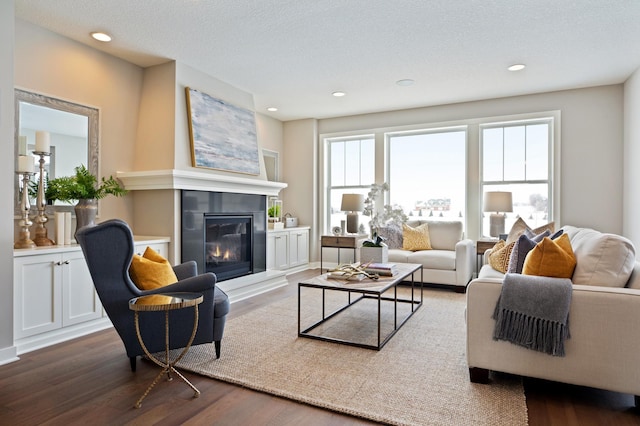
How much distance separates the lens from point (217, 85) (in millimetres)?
4684

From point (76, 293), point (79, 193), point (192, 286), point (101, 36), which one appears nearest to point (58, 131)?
point (79, 193)

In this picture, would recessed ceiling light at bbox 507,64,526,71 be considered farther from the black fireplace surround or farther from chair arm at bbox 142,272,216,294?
chair arm at bbox 142,272,216,294

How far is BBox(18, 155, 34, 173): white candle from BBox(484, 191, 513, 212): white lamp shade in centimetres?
494

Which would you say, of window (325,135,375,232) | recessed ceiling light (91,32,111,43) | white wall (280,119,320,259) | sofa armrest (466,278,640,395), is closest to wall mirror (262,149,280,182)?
white wall (280,119,320,259)

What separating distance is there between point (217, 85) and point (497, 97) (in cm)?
380

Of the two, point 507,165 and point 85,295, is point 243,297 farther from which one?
point 507,165

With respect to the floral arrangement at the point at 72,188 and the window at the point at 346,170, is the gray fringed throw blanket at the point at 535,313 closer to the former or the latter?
the floral arrangement at the point at 72,188

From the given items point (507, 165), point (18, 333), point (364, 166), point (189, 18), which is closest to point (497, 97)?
point (507, 165)

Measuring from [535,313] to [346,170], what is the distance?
4787mm

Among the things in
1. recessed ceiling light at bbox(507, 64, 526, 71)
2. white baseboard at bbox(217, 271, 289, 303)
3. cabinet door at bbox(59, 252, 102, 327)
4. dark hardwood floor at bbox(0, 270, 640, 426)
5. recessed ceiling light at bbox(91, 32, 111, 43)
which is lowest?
dark hardwood floor at bbox(0, 270, 640, 426)

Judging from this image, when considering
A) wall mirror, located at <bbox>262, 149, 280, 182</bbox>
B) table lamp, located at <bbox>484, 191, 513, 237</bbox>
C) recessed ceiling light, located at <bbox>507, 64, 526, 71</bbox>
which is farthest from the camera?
wall mirror, located at <bbox>262, 149, 280, 182</bbox>

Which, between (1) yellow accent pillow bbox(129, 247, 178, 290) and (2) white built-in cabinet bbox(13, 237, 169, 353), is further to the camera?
(2) white built-in cabinet bbox(13, 237, 169, 353)

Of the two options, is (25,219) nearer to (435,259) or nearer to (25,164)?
(25,164)

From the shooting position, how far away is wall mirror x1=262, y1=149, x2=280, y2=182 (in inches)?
256
